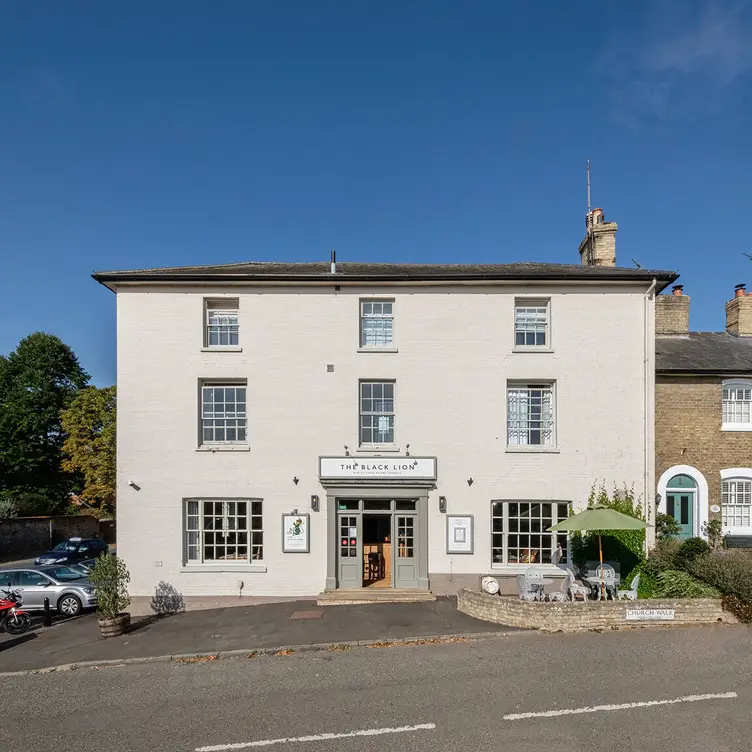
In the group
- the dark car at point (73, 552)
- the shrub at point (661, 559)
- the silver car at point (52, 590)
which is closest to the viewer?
the shrub at point (661, 559)

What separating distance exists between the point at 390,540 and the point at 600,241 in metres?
13.5

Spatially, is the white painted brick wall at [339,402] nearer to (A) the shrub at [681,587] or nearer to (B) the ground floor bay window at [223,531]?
(B) the ground floor bay window at [223,531]

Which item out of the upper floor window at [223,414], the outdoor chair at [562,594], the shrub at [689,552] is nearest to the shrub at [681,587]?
the shrub at [689,552]

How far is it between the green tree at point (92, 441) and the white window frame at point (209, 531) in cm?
2356

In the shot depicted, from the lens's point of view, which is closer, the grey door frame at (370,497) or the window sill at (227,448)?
the grey door frame at (370,497)

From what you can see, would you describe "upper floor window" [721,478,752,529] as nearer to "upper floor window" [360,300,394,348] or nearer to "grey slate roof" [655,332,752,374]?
"grey slate roof" [655,332,752,374]

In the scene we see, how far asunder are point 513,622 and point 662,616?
3.27 m

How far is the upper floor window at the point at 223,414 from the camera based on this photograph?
14.4 m

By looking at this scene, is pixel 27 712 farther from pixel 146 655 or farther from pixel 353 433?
pixel 353 433

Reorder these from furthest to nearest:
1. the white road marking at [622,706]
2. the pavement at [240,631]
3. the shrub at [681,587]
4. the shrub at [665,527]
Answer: the shrub at [665,527], the shrub at [681,587], the pavement at [240,631], the white road marking at [622,706]

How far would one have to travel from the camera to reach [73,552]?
2406 cm

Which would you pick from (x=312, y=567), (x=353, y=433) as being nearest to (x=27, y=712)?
(x=312, y=567)

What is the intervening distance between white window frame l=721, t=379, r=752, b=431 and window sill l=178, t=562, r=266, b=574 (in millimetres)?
15703

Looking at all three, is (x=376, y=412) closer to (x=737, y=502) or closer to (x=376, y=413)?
(x=376, y=413)
